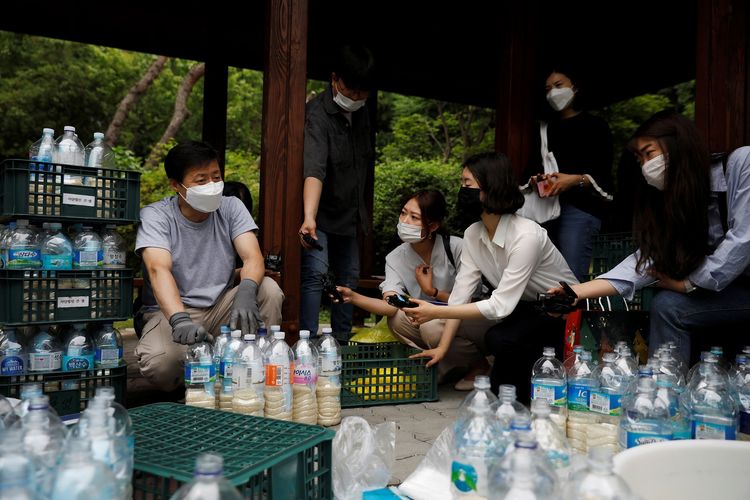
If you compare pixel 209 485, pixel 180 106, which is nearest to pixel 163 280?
pixel 209 485

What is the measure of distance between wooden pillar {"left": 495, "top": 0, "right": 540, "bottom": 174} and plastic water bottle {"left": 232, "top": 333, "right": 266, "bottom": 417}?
3.01 m

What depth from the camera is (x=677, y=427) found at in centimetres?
265

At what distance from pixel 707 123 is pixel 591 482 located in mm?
3462

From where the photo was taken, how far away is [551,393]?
9.83 feet

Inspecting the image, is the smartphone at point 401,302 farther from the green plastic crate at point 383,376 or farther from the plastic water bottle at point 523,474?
the plastic water bottle at point 523,474

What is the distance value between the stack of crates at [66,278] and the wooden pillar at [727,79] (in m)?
3.85

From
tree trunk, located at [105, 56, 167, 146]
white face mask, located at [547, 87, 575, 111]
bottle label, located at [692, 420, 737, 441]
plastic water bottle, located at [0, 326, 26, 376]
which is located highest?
tree trunk, located at [105, 56, 167, 146]

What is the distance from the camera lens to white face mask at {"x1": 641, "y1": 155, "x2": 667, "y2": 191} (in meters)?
3.36

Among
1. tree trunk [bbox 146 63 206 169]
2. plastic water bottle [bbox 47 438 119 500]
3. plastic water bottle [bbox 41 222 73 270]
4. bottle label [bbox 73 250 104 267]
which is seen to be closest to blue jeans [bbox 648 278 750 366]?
plastic water bottle [bbox 47 438 119 500]

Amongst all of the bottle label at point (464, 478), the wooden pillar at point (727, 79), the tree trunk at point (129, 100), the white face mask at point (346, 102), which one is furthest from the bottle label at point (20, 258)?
the tree trunk at point (129, 100)

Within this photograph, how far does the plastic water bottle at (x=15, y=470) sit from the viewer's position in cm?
132

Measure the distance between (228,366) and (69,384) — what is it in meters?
0.96

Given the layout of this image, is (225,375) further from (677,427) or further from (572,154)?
(572,154)

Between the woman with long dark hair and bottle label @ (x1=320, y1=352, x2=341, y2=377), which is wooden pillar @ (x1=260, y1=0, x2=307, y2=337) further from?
the woman with long dark hair
